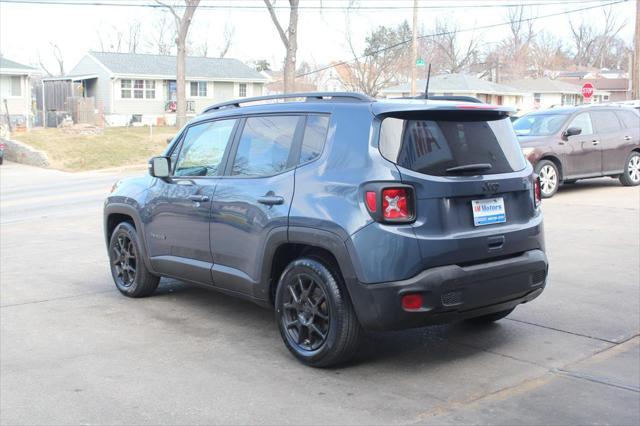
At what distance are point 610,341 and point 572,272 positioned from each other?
2.53 m

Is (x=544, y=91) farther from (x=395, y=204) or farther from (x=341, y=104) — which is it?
(x=395, y=204)

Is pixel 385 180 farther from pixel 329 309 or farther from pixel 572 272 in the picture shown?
pixel 572 272

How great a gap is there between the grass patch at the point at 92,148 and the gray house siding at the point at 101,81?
14045 millimetres

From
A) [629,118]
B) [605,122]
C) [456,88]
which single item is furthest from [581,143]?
[456,88]

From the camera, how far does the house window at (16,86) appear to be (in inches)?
1754

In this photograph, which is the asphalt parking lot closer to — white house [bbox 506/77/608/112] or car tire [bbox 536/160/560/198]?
car tire [bbox 536/160/560/198]

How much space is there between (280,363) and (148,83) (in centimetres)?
4957

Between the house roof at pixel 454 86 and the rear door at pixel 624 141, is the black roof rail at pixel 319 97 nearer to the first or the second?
the rear door at pixel 624 141

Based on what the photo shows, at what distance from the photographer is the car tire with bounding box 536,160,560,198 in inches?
580

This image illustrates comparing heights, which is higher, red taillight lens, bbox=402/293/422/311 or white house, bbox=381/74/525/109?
white house, bbox=381/74/525/109

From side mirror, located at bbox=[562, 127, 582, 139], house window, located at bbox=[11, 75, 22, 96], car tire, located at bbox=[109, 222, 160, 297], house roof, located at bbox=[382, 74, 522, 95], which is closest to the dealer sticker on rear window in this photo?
car tire, located at bbox=[109, 222, 160, 297]

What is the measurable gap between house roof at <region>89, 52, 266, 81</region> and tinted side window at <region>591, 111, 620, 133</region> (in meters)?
39.9

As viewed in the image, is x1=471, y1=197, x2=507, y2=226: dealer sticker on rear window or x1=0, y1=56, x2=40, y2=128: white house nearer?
x1=471, y1=197, x2=507, y2=226: dealer sticker on rear window

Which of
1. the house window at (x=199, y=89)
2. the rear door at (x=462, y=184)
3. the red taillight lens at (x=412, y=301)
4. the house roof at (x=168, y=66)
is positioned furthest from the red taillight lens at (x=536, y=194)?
the house window at (x=199, y=89)
